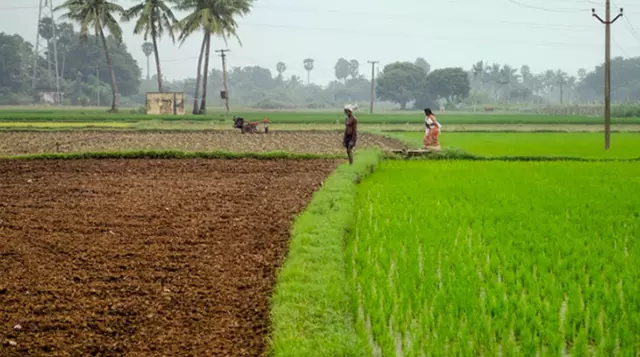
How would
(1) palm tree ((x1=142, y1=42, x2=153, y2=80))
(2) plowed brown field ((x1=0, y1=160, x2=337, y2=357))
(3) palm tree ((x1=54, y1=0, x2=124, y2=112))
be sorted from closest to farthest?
1. (2) plowed brown field ((x1=0, y1=160, x2=337, y2=357))
2. (3) palm tree ((x1=54, y1=0, x2=124, y2=112))
3. (1) palm tree ((x1=142, y1=42, x2=153, y2=80))

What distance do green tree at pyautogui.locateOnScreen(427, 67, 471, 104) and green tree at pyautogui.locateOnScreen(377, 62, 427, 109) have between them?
2.06m

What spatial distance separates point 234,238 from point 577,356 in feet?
14.4

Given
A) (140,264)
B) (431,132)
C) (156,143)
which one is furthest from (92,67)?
(140,264)

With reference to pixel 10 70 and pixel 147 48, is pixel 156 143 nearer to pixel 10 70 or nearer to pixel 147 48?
pixel 10 70

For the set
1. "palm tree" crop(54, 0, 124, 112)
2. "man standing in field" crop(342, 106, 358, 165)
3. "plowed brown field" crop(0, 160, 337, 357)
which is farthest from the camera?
"palm tree" crop(54, 0, 124, 112)

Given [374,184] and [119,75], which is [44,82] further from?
[374,184]

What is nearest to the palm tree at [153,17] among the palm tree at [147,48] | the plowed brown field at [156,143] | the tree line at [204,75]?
the tree line at [204,75]

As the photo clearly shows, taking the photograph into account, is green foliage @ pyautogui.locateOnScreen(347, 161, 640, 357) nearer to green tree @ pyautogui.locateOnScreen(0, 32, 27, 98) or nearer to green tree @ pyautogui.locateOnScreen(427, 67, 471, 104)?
green tree @ pyautogui.locateOnScreen(0, 32, 27, 98)

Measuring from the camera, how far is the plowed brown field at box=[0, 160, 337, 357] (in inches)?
191

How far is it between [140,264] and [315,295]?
80.7 inches

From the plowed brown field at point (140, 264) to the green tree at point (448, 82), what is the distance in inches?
3428

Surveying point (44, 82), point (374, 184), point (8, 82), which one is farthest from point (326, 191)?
point (44, 82)

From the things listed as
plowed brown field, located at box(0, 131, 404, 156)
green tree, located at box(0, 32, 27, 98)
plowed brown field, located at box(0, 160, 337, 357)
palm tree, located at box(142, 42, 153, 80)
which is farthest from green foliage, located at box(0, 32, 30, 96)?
plowed brown field, located at box(0, 160, 337, 357)

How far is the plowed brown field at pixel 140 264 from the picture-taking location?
4.86m
